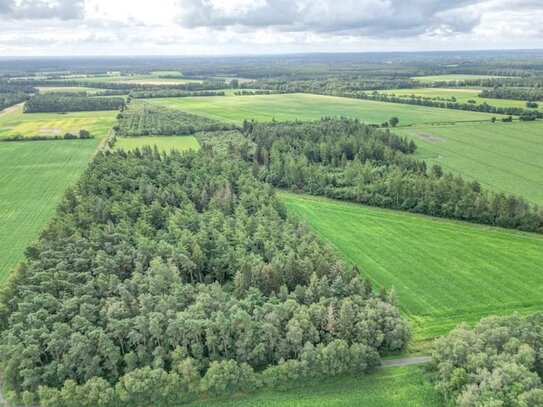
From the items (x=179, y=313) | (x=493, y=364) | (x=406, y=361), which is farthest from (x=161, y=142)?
(x=493, y=364)

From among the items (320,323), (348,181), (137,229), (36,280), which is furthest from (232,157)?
(320,323)

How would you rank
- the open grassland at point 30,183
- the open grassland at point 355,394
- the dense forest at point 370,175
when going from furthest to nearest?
the dense forest at point 370,175 → the open grassland at point 30,183 → the open grassland at point 355,394

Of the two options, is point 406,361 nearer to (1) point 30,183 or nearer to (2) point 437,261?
(2) point 437,261

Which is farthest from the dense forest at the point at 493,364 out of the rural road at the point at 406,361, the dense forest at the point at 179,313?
the dense forest at the point at 179,313

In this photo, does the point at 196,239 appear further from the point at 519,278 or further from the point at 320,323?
the point at 519,278

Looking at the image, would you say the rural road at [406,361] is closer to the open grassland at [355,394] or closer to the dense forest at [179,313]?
the dense forest at [179,313]

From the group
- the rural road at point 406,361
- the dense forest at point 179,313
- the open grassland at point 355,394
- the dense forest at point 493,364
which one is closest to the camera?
the dense forest at point 493,364

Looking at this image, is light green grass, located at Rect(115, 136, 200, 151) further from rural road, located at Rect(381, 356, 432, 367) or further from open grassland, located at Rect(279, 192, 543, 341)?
rural road, located at Rect(381, 356, 432, 367)
